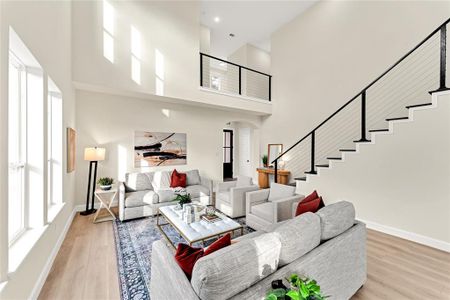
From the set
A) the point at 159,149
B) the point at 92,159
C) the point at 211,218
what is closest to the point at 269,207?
the point at 211,218

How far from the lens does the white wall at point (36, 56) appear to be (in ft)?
4.38

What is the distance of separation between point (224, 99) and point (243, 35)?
3.10 meters

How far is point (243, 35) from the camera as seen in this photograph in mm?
7012

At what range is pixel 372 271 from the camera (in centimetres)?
228

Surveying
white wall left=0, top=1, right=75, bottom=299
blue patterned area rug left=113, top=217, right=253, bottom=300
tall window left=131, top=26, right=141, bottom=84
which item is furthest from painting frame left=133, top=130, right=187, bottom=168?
white wall left=0, top=1, right=75, bottom=299

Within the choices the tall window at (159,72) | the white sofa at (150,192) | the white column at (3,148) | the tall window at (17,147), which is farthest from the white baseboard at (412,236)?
the tall window at (159,72)

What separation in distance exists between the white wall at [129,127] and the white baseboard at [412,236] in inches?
163

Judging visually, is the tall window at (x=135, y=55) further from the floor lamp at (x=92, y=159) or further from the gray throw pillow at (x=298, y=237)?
the gray throw pillow at (x=298, y=237)

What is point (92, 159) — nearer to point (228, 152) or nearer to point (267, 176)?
point (267, 176)

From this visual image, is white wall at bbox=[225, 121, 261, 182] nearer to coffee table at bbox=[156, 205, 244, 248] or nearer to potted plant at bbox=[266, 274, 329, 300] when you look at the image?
coffee table at bbox=[156, 205, 244, 248]

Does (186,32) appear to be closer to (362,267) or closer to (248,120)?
(248,120)

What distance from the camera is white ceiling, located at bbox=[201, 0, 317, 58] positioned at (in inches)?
219

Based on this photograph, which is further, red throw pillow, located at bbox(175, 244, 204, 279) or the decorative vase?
the decorative vase

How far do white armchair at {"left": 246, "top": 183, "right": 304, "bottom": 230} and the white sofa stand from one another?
1385mm
